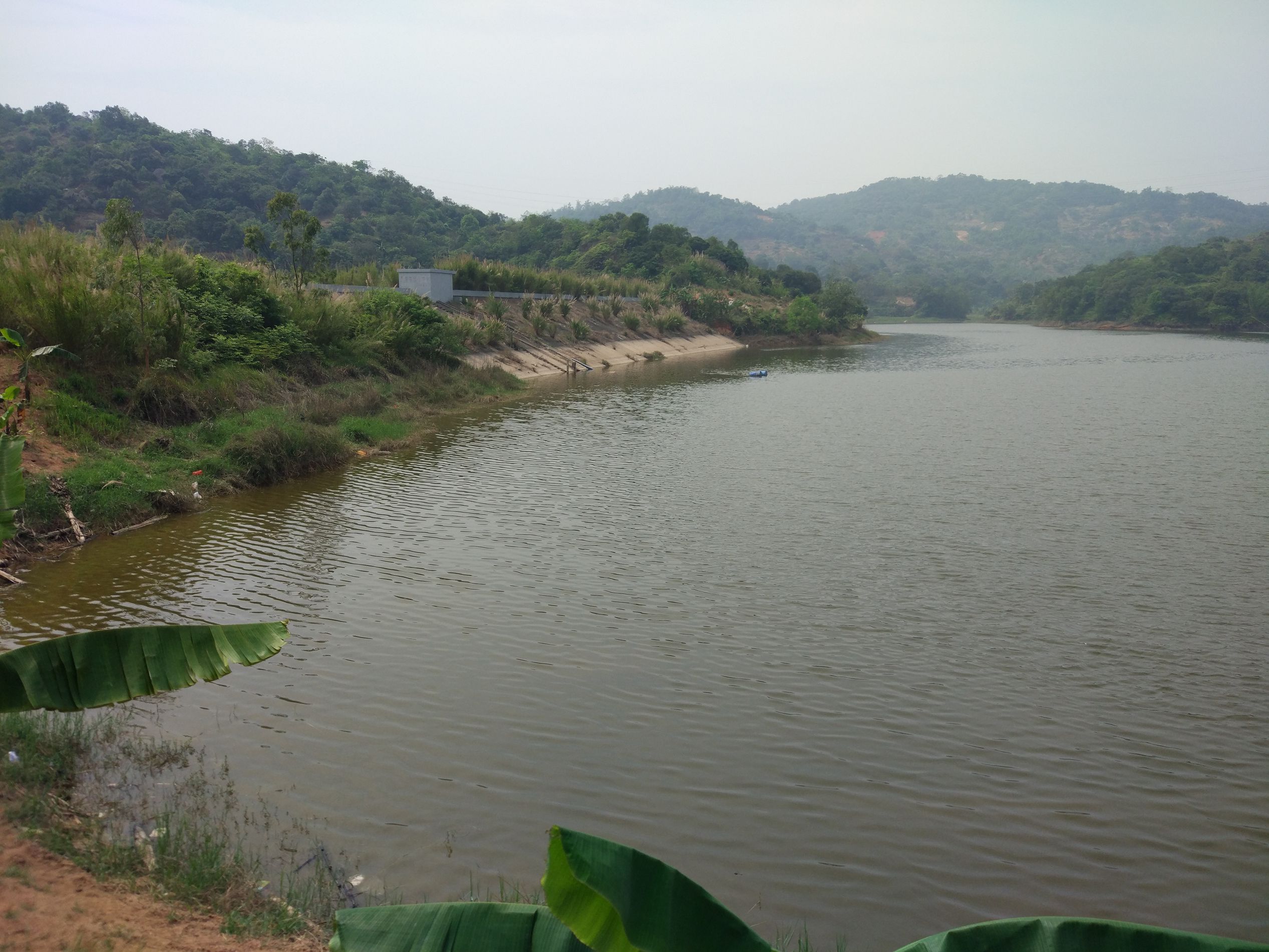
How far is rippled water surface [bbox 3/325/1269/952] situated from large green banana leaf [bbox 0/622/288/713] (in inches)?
74.5

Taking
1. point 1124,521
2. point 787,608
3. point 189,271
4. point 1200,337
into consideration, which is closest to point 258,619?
point 787,608

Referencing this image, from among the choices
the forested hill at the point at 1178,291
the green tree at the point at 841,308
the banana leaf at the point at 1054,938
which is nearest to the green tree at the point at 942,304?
the forested hill at the point at 1178,291

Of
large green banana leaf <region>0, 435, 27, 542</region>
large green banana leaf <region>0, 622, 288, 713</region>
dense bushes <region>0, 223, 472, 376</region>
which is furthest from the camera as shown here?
dense bushes <region>0, 223, 472, 376</region>

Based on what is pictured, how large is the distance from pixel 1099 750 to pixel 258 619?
7880 mm

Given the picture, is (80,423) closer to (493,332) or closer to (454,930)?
(454,930)

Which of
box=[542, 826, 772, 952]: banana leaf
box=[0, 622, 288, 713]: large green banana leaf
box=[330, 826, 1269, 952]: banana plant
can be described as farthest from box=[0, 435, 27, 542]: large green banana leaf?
box=[542, 826, 772, 952]: banana leaf

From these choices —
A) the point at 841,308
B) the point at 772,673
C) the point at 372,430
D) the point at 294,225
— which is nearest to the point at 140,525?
the point at 372,430

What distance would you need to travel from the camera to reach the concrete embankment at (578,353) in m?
36.0

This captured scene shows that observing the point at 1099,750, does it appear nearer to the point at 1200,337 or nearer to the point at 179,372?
the point at 179,372

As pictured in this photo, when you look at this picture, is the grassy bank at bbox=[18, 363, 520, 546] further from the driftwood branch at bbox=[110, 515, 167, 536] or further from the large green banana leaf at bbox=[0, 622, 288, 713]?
the large green banana leaf at bbox=[0, 622, 288, 713]

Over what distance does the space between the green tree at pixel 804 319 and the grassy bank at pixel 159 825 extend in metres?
70.6

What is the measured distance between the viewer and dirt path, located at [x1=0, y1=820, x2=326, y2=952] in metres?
3.98

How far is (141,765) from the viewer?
632 centimetres

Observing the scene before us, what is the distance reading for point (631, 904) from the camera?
2.45 m
